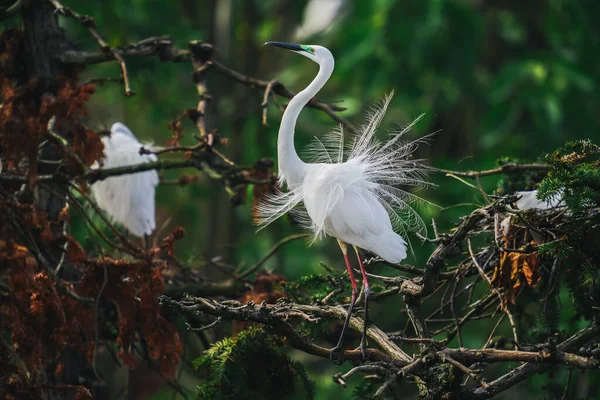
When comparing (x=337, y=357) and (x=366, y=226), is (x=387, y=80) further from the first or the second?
(x=337, y=357)

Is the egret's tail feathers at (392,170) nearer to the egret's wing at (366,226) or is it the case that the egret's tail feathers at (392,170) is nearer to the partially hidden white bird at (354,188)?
Answer: the partially hidden white bird at (354,188)

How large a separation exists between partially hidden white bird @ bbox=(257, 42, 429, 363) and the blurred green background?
12.0 feet

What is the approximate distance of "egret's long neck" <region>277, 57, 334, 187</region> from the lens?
361 centimetres

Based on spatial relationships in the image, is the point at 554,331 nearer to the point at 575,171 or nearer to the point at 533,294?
the point at 533,294

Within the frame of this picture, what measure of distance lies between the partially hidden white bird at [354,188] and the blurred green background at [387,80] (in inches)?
144

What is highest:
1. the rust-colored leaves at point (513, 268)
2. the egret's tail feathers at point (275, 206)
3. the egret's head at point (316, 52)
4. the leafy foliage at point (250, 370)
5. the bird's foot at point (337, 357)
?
the egret's head at point (316, 52)

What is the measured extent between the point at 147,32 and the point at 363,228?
6097mm

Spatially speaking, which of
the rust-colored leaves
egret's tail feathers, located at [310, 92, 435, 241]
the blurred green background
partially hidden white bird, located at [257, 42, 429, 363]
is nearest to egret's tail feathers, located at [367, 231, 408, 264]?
partially hidden white bird, located at [257, 42, 429, 363]

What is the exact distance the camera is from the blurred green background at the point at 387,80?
28.7 feet

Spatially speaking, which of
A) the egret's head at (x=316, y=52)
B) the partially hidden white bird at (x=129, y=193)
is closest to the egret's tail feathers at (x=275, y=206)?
the egret's head at (x=316, y=52)

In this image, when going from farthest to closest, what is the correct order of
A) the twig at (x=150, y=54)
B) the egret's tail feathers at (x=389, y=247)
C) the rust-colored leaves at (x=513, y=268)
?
the twig at (x=150, y=54) < the egret's tail feathers at (x=389, y=247) < the rust-colored leaves at (x=513, y=268)

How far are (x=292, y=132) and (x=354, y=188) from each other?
14.5 inches

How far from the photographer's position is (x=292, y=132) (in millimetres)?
3605

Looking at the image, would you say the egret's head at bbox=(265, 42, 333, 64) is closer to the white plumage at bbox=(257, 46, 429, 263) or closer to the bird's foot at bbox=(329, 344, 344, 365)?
the white plumage at bbox=(257, 46, 429, 263)
